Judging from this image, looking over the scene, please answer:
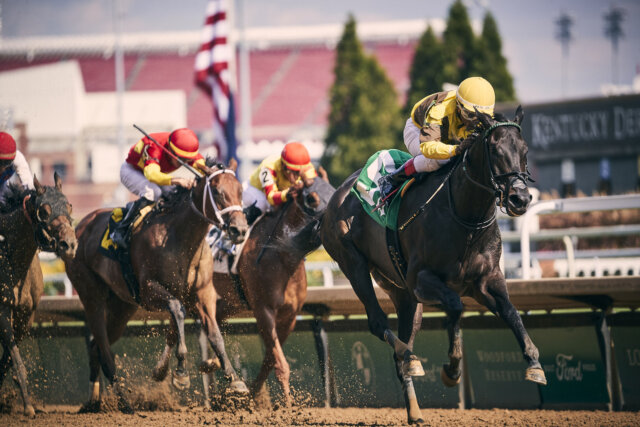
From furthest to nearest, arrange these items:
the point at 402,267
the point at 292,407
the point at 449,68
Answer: the point at 449,68
the point at 292,407
the point at 402,267


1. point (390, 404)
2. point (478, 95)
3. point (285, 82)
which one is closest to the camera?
point (478, 95)

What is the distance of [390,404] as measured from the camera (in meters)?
7.46

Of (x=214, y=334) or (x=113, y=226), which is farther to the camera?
(x=113, y=226)

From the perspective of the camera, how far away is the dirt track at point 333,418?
5945 millimetres

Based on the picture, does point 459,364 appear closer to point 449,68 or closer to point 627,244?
point 627,244

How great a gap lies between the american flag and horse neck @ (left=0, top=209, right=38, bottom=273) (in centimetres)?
1012

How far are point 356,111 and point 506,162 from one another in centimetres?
2205

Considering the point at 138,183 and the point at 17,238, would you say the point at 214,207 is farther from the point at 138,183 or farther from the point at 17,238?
the point at 17,238

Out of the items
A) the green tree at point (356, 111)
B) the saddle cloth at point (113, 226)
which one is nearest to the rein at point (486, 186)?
the saddle cloth at point (113, 226)

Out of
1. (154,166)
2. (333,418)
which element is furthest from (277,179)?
(333,418)

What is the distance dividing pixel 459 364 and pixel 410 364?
307mm

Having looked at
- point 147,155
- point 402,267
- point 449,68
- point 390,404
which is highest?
point 449,68

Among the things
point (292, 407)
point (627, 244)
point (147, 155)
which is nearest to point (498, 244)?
point (292, 407)

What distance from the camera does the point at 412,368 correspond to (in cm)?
549
